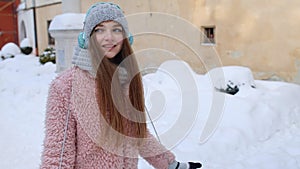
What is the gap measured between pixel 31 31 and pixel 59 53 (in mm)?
8160

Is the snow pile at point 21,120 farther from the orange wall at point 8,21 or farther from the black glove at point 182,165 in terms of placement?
the orange wall at point 8,21

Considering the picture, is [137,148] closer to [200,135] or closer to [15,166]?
[15,166]

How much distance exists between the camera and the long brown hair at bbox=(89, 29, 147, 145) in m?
1.30

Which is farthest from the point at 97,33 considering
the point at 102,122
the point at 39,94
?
the point at 39,94

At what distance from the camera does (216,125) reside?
3447mm

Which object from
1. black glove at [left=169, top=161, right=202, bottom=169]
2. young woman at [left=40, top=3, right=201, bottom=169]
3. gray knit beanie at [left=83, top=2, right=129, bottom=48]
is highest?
gray knit beanie at [left=83, top=2, right=129, bottom=48]

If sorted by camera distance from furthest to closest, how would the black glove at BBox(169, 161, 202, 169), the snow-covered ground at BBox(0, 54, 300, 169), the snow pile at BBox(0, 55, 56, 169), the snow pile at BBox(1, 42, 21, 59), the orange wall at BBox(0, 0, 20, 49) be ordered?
1. the orange wall at BBox(0, 0, 20, 49)
2. the snow pile at BBox(1, 42, 21, 59)
3. the snow pile at BBox(0, 55, 56, 169)
4. the snow-covered ground at BBox(0, 54, 300, 169)
5. the black glove at BBox(169, 161, 202, 169)

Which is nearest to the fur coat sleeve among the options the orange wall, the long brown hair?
the long brown hair

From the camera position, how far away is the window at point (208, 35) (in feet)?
22.6

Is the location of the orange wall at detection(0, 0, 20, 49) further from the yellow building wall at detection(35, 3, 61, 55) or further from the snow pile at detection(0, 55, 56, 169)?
the snow pile at detection(0, 55, 56, 169)

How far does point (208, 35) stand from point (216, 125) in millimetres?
3947

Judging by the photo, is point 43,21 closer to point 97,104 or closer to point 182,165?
point 182,165

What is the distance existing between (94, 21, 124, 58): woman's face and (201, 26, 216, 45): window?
224 inches

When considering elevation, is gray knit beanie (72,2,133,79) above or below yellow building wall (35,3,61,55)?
above
